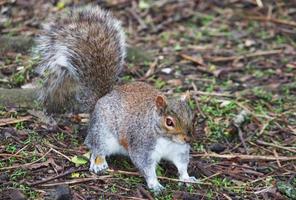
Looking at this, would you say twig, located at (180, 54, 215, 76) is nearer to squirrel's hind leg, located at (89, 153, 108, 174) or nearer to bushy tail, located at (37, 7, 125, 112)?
bushy tail, located at (37, 7, 125, 112)

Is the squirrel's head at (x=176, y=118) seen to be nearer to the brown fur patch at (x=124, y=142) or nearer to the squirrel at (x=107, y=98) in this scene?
the squirrel at (x=107, y=98)

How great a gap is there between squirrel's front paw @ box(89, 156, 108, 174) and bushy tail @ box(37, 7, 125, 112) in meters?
0.42

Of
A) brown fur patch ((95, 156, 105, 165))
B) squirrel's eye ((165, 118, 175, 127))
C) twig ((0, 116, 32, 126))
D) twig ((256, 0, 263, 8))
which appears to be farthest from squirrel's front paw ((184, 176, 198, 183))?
twig ((256, 0, 263, 8))

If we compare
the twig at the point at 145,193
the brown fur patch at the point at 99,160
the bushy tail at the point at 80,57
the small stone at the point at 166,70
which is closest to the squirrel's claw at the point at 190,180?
the twig at the point at 145,193

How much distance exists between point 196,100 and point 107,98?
0.96 metres

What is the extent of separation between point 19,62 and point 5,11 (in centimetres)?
122

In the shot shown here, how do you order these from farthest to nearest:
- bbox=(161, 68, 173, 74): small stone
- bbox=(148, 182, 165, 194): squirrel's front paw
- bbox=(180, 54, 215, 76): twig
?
1. bbox=(180, 54, 215, 76): twig
2. bbox=(161, 68, 173, 74): small stone
3. bbox=(148, 182, 165, 194): squirrel's front paw

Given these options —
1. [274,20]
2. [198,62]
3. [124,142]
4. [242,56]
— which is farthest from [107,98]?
[274,20]

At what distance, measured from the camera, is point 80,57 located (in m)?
3.71

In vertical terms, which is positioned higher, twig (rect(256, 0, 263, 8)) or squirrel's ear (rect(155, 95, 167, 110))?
squirrel's ear (rect(155, 95, 167, 110))

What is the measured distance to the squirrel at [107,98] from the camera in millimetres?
3225

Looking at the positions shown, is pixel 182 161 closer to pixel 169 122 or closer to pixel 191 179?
pixel 191 179

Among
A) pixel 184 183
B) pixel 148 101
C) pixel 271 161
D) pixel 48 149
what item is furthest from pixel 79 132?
pixel 271 161

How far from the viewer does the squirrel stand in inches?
127
